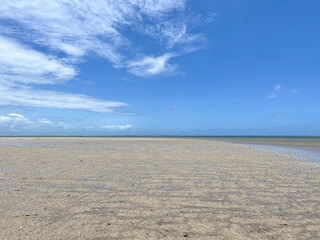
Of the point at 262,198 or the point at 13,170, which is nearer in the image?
the point at 262,198

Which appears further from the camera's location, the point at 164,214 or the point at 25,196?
the point at 25,196

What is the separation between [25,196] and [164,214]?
4.33m

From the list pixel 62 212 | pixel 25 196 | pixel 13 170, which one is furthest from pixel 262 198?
pixel 13 170

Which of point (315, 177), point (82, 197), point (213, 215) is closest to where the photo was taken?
point (213, 215)

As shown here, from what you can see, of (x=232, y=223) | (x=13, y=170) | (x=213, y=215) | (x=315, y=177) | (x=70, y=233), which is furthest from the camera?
(x=13, y=170)

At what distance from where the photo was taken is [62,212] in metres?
5.40

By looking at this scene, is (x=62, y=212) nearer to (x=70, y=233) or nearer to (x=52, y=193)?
(x=70, y=233)

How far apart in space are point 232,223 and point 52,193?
540 cm

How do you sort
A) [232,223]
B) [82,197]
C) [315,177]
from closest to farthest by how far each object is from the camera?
[232,223], [82,197], [315,177]

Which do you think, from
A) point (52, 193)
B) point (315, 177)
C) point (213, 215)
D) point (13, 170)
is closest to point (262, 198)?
point (213, 215)

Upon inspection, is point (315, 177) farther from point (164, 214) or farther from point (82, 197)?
point (82, 197)

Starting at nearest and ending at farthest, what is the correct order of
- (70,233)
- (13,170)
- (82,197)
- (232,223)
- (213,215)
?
(70,233)
(232,223)
(213,215)
(82,197)
(13,170)

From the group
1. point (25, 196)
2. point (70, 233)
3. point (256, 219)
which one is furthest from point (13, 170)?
point (256, 219)

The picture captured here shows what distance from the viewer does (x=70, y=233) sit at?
4.32m
